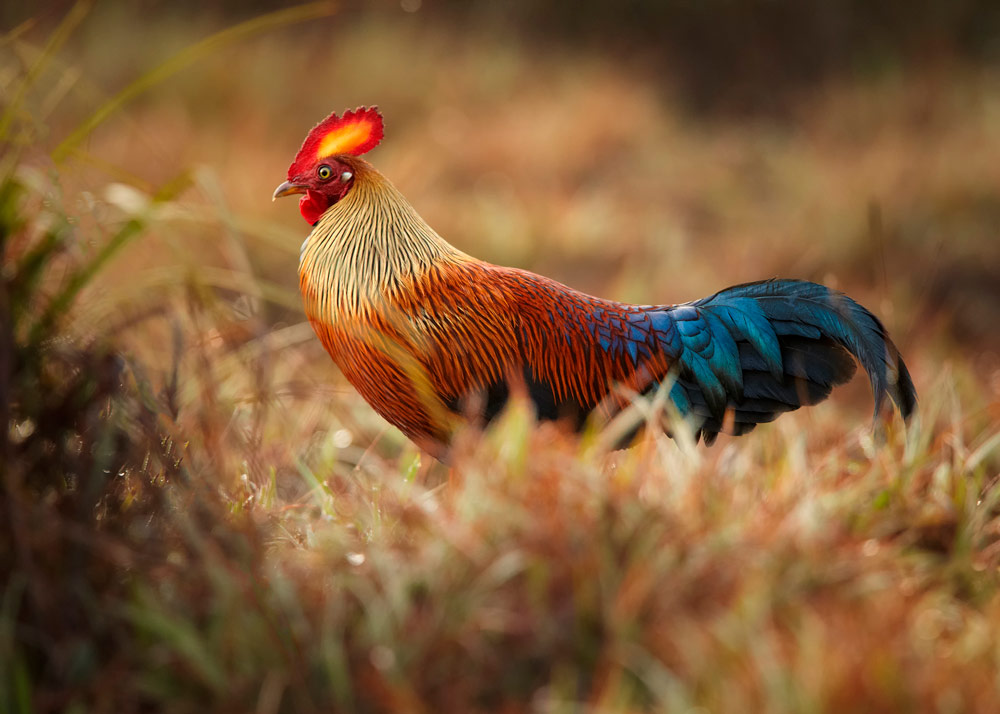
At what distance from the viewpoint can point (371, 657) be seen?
1736 mm

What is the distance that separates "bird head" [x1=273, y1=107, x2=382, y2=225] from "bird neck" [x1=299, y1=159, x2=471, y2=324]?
0.15 ft

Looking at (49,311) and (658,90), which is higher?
(658,90)

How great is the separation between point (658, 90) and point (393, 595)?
9060 millimetres

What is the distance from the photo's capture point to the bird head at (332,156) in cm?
266

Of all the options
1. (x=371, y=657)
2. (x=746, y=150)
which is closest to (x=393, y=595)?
(x=371, y=657)

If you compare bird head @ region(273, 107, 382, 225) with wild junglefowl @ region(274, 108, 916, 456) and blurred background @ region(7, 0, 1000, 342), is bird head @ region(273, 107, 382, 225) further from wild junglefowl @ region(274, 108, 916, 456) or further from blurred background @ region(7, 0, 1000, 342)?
blurred background @ region(7, 0, 1000, 342)

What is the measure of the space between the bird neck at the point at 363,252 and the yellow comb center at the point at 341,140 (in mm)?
62

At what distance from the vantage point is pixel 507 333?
8.73ft

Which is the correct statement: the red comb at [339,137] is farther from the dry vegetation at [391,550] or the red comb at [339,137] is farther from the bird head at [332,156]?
the dry vegetation at [391,550]

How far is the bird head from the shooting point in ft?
8.71

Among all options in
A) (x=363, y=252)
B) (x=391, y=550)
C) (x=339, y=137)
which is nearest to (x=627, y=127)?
(x=339, y=137)

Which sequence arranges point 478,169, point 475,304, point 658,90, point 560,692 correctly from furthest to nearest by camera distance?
1. point 658,90
2. point 478,169
3. point 475,304
4. point 560,692

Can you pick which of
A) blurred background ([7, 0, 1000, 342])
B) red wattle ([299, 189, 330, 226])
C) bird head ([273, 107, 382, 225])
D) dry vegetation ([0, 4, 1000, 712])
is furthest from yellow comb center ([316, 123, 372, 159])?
blurred background ([7, 0, 1000, 342])

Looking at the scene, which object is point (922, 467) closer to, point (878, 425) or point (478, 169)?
point (878, 425)
